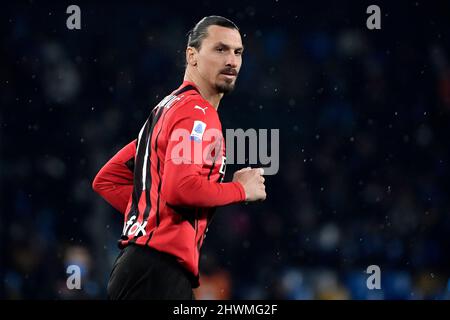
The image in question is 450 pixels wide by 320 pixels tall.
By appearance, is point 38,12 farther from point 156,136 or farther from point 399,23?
point 156,136

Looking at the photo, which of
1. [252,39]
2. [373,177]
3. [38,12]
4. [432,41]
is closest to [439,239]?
[373,177]

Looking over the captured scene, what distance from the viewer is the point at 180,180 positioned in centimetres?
181

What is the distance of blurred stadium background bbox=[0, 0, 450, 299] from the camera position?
4.64 meters

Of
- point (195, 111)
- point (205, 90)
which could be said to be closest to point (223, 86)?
point (205, 90)

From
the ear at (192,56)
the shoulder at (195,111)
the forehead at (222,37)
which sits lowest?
the shoulder at (195,111)

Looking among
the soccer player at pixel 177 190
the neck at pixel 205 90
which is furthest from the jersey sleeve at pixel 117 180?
the neck at pixel 205 90

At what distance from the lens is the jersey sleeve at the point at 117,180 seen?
2.21 meters

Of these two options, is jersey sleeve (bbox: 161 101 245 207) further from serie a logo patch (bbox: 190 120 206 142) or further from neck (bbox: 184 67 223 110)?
neck (bbox: 184 67 223 110)

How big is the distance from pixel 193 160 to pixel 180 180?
0.06 meters

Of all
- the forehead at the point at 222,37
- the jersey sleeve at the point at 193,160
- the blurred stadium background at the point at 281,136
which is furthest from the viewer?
the blurred stadium background at the point at 281,136

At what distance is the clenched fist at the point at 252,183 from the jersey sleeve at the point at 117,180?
1.26ft

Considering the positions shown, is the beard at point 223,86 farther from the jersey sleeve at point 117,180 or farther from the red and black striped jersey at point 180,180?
the jersey sleeve at point 117,180

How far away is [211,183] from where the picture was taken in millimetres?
1854

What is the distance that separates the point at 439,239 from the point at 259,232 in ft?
3.84
